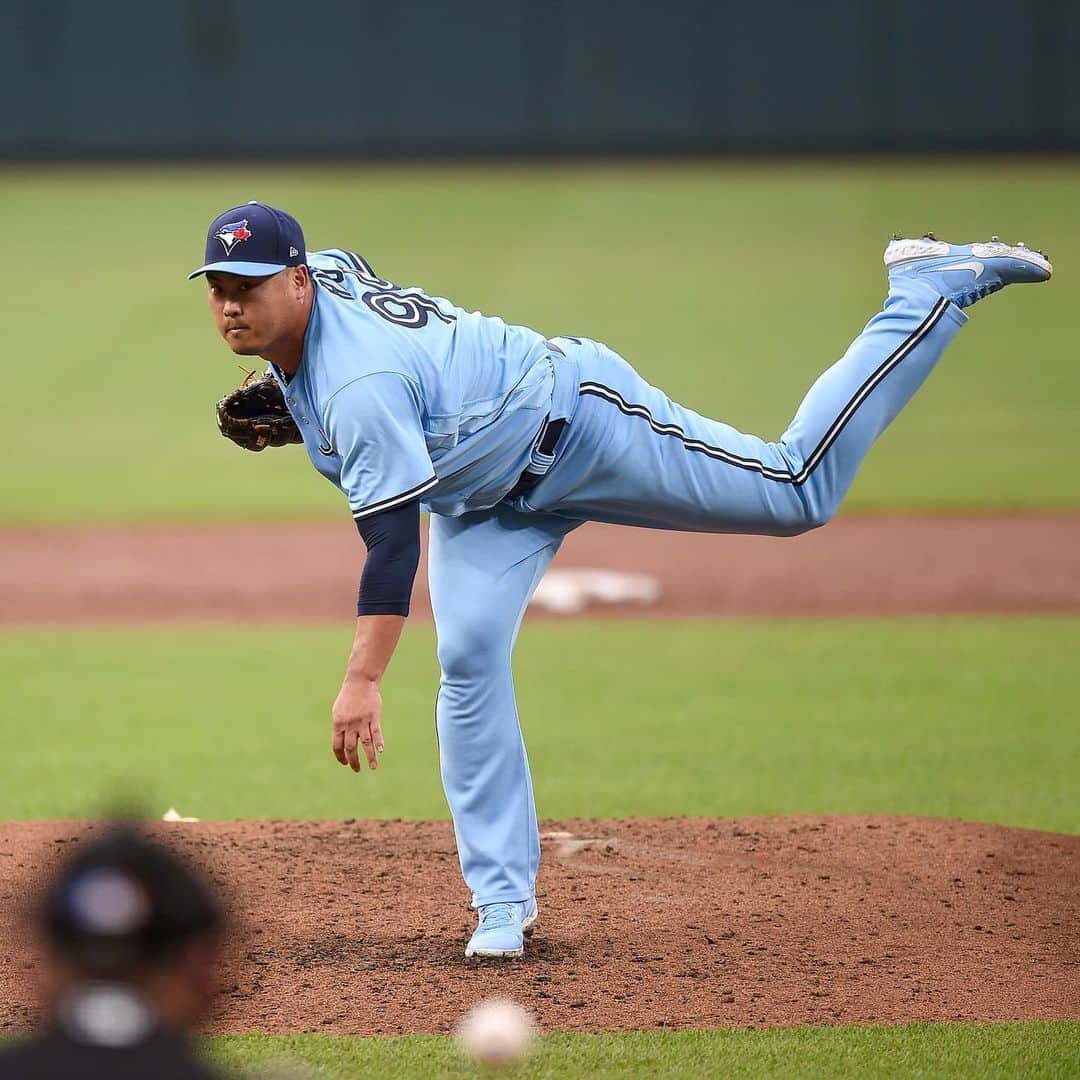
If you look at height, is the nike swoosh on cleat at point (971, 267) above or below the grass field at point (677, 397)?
above

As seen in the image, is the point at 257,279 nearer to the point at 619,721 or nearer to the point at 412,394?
the point at 412,394

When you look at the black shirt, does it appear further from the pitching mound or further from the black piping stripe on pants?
the black piping stripe on pants

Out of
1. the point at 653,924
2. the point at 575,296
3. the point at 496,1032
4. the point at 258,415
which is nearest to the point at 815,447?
the point at 653,924

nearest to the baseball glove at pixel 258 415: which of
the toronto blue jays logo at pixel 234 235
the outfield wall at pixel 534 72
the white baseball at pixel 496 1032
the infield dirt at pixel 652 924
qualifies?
the toronto blue jays logo at pixel 234 235

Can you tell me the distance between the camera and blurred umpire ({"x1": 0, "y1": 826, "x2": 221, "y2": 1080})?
174 cm

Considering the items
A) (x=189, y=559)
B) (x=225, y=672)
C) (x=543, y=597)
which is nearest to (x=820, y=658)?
(x=543, y=597)

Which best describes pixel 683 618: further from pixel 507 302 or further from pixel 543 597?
pixel 507 302

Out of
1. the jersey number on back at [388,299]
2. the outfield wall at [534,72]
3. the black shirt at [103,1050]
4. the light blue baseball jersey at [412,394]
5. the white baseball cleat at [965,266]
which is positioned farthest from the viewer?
the outfield wall at [534,72]

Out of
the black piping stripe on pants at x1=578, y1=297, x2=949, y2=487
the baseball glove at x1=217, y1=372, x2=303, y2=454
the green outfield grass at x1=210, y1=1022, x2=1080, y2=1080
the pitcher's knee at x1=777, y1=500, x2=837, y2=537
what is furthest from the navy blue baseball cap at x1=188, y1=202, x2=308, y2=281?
the green outfield grass at x1=210, y1=1022, x2=1080, y2=1080

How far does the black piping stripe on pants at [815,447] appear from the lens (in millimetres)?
4141

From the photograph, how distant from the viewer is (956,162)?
80.9ft

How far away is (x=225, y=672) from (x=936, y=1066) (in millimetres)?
5250

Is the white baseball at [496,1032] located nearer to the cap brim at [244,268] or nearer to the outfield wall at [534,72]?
the cap brim at [244,268]

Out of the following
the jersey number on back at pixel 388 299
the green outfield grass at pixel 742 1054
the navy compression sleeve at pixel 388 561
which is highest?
the jersey number on back at pixel 388 299
